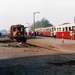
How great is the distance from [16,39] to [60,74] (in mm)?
42503

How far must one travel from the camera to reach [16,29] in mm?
53344

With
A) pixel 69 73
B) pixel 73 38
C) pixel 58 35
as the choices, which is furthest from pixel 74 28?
pixel 69 73

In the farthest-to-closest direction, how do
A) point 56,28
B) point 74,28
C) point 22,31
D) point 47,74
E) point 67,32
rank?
point 56,28
point 22,31
point 67,32
point 74,28
point 47,74

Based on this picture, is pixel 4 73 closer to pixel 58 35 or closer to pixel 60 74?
pixel 60 74

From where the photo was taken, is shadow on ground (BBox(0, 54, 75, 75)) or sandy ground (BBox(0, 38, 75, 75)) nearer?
shadow on ground (BBox(0, 54, 75, 75))

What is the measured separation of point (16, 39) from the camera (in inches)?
2089

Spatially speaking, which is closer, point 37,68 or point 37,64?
point 37,68

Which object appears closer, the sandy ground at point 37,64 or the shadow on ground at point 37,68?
the shadow on ground at point 37,68

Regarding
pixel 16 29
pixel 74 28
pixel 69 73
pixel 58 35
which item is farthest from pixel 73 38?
pixel 69 73

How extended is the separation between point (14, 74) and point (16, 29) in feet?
140

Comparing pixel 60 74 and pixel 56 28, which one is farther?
pixel 56 28

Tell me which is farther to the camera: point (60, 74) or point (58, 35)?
point (58, 35)

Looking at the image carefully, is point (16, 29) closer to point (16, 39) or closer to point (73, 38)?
point (16, 39)

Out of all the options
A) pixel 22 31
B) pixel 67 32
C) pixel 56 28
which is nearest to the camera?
pixel 67 32
